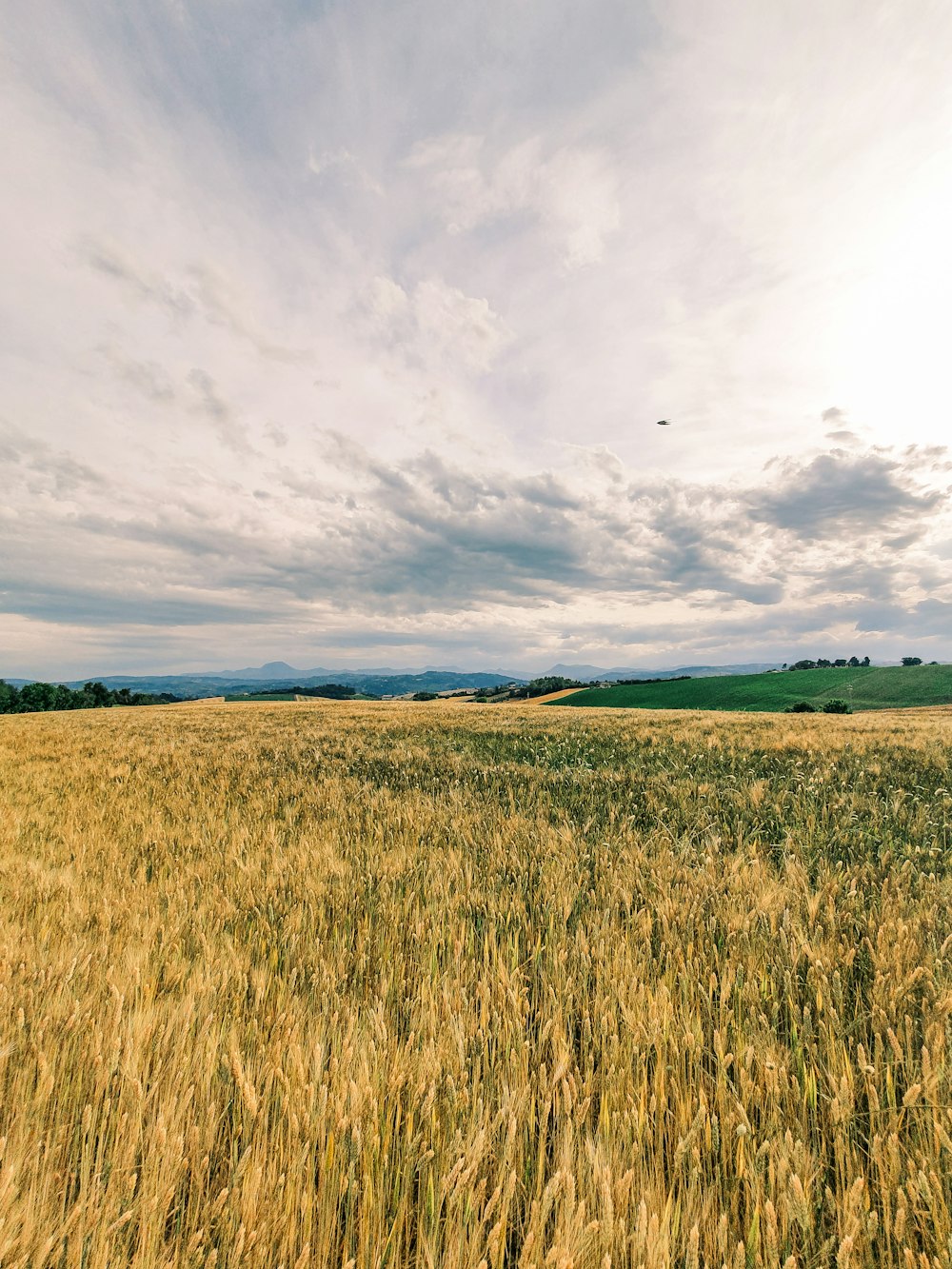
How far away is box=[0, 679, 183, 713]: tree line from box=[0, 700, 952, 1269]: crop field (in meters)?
106

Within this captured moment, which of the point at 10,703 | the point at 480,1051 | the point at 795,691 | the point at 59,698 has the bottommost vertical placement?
the point at 10,703

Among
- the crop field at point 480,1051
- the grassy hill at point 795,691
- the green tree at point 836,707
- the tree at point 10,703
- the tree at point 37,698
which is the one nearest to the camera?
the crop field at point 480,1051

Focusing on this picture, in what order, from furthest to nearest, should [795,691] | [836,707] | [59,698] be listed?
[59,698]
[795,691]
[836,707]

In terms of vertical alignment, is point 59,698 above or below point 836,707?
above

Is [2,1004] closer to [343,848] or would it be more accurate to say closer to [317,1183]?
[317,1183]

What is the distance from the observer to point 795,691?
77562mm

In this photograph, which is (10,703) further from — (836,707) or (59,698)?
(836,707)

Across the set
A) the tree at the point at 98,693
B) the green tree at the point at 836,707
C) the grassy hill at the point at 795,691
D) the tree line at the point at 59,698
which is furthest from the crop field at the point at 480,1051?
the tree at the point at 98,693

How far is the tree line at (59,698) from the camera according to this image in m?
Result: 99.3

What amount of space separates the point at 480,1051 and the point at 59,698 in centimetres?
13131

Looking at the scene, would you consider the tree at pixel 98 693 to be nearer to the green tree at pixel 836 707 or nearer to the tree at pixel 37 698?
the tree at pixel 37 698

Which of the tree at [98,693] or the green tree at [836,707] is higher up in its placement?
the tree at [98,693]

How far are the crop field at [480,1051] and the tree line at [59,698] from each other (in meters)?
106

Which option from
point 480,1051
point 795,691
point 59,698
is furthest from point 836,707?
point 59,698
